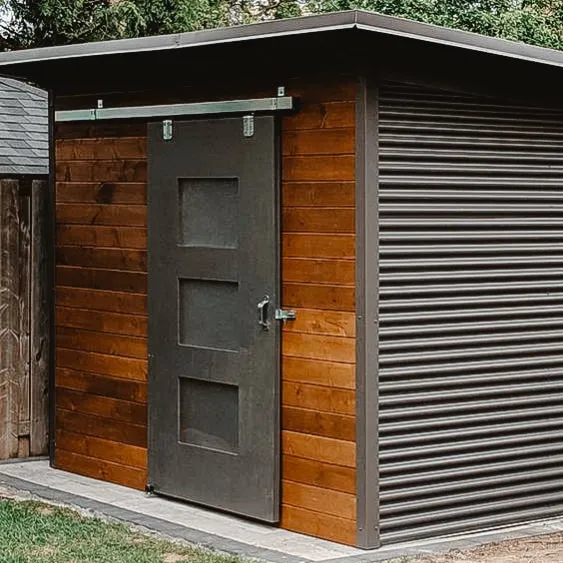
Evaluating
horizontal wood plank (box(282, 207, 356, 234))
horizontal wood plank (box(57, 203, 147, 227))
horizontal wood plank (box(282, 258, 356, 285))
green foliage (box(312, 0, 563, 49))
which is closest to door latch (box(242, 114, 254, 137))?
horizontal wood plank (box(282, 207, 356, 234))

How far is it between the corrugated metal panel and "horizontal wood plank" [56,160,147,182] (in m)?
1.77

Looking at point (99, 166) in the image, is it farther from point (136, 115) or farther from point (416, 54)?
point (416, 54)

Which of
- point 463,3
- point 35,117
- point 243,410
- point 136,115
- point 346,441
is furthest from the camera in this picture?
point 463,3

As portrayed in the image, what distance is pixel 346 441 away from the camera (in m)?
6.34

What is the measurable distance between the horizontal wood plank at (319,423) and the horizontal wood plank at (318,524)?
1.26ft

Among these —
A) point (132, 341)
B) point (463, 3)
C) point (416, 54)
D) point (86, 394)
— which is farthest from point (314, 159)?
point (463, 3)

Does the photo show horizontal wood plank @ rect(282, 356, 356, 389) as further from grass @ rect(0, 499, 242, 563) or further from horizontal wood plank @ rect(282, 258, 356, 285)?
grass @ rect(0, 499, 242, 563)

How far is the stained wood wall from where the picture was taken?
20.8 feet

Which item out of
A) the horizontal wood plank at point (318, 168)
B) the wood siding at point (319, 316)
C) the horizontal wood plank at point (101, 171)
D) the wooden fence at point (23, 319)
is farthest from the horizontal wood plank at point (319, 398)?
the wooden fence at point (23, 319)

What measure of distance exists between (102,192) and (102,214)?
126mm

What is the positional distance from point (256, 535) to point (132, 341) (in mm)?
1563

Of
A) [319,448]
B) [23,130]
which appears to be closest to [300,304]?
[319,448]

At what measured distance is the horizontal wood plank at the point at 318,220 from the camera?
6.31 m

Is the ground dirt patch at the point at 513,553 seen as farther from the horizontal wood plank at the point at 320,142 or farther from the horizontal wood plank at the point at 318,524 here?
the horizontal wood plank at the point at 320,142
